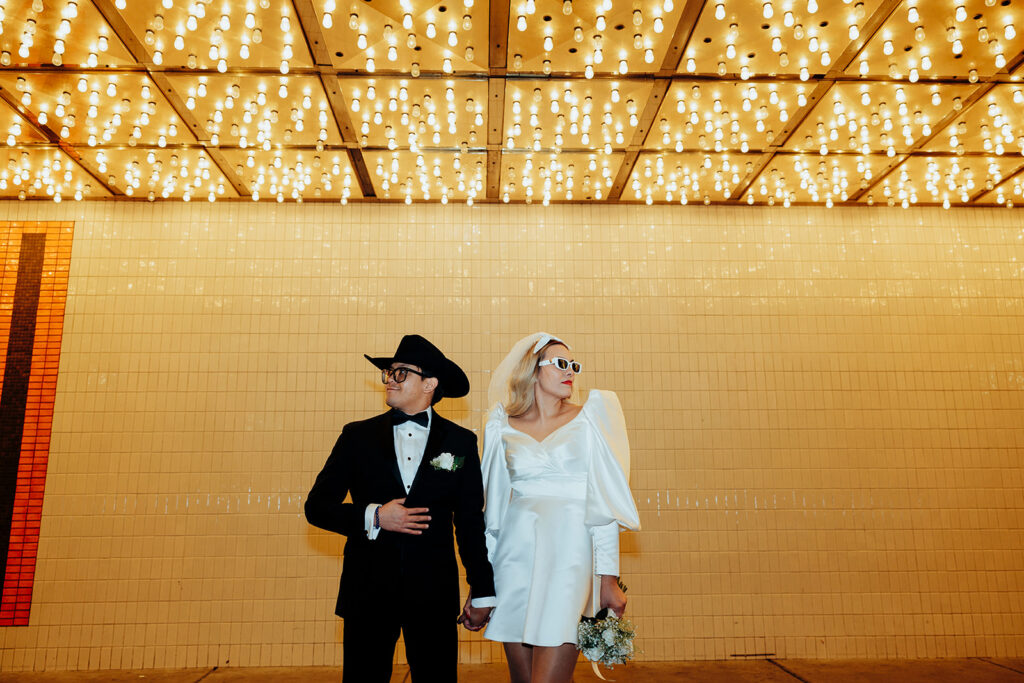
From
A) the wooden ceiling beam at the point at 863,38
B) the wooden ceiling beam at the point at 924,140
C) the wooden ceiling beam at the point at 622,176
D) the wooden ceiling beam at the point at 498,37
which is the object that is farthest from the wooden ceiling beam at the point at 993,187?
the wooden ceiling beam at the point at 498,37

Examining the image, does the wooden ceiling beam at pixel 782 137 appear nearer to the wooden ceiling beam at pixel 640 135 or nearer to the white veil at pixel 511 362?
the wooden ceiling beam at pixel 640 135

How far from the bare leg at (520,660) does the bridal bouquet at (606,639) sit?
0.27 meters

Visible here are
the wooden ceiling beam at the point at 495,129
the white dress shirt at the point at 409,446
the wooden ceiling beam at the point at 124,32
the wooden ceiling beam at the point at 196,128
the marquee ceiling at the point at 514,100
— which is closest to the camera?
the white dress shirt at the point at 409,446

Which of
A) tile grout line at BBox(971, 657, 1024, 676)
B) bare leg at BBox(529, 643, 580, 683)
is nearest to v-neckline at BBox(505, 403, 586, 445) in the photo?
bare leg at BBox(529, 643, 580, 683)

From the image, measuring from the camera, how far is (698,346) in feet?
18.4

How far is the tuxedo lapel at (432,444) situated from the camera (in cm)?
239

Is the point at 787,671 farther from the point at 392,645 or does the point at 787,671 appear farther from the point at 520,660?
the point at 392,645

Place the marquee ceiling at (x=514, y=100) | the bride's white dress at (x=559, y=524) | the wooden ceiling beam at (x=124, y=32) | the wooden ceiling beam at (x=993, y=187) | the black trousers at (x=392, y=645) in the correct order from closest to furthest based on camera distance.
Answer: the black trousers at (x=392, y=645) → the bride's white dress at (x=559, y=524) → the wooden ceiling beam at (x=124, y=32) → the marquee ceiling at (x=514, y=100) → the wooden ceiling beam at (x=993, y=187)

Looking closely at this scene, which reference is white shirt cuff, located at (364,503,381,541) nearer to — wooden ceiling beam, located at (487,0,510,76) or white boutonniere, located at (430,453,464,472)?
white boutonniere, located at (430,453,464,472)

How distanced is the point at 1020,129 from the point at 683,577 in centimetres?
418

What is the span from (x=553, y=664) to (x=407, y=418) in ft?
3.49

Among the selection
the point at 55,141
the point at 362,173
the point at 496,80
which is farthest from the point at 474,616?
the point at 55,141

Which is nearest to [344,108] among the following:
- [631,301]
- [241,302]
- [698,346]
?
[241,302]

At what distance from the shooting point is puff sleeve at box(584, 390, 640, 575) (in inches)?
93.0
